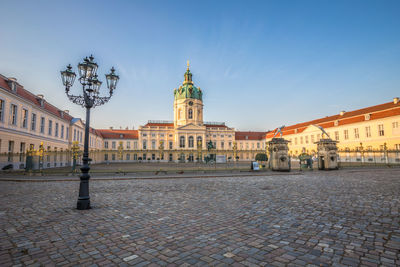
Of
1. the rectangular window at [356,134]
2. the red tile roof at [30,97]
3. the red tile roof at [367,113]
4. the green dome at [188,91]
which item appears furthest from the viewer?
the green dome at [188,91]

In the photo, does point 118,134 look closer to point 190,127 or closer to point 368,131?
point 190,127

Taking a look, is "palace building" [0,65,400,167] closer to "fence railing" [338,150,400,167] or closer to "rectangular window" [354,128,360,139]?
"rectangular window" [354,128,360,139]

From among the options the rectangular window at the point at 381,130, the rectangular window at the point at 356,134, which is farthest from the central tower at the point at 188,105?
the rectangular window at the point at 381,130

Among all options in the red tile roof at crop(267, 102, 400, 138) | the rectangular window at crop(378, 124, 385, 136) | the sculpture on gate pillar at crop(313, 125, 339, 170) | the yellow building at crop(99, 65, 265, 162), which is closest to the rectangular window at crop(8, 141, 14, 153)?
the sculpture on gate pillar at crop(313, 125, 339, 170)

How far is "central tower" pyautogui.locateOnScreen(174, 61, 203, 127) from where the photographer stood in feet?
245

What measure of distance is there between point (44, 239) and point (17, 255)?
0.70 meters

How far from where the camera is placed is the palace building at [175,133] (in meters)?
24.4

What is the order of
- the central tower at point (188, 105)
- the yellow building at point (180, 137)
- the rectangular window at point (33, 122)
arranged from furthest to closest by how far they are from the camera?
the central tower at point (188, 105) < the yellow building at point (180, 137) < the rectangular window at point (33, 122)

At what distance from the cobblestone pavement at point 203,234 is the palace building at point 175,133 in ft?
51.3

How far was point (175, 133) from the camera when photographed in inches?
2835

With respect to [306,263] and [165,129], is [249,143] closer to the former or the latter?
[165,129]

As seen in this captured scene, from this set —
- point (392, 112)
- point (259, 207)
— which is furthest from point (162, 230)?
point (392, 112)

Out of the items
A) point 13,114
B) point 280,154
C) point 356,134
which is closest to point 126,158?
point 13,114

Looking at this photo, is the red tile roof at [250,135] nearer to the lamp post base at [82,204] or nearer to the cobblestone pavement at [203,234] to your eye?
the cobblestone pavement at [203,234]
